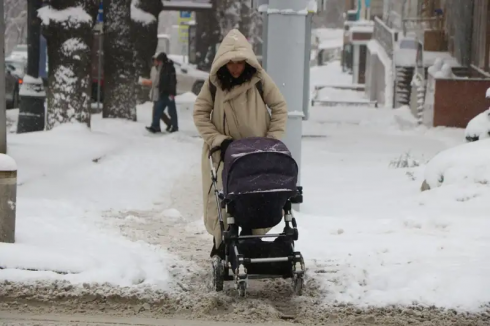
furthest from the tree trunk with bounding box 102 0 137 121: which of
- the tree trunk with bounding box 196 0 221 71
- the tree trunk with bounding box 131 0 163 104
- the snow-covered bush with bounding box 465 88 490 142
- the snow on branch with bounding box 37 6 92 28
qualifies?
the tree trunk with bounding box 196 0 221 71

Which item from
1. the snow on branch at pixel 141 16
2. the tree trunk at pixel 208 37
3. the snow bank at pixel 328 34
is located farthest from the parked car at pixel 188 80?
the snow bank at pixel 328 34

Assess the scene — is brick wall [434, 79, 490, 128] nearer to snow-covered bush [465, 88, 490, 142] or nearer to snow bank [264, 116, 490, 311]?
snow bank [264, 116, 490, 311]

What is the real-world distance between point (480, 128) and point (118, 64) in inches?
382

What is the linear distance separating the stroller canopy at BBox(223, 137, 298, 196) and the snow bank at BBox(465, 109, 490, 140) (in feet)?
18.9

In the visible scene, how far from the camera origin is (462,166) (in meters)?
10.2

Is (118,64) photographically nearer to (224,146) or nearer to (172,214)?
(172,214)

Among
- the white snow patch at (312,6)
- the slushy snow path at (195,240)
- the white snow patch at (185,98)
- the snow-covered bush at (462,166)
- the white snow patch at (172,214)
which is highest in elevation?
the white snow patch at (312,6)

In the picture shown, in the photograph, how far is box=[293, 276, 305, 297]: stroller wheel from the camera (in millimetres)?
6422


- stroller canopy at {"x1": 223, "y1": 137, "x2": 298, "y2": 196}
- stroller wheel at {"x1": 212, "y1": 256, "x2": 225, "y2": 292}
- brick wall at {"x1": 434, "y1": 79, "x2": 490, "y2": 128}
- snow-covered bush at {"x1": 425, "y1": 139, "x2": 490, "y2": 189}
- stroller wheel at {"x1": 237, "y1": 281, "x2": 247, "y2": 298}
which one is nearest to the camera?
stroller canopy at {"x1": 223, "y1": 137, "x2": 298, "y2": 196}

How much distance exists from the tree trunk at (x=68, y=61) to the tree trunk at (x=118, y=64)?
4.20 metres

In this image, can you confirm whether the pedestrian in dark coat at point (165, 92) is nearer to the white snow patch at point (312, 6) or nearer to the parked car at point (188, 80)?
the white snow patch at point (312, 6)

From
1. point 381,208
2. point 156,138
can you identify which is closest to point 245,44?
point 381,208

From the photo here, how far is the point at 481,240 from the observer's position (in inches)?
323

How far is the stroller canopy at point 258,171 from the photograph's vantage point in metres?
6.07
